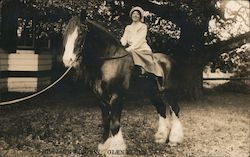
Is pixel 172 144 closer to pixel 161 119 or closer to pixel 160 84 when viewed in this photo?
pixel 161 119

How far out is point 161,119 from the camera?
4945 mm

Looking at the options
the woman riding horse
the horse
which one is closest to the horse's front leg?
the horse

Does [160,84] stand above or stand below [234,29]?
below

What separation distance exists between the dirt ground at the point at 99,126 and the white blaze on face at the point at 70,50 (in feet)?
3.51

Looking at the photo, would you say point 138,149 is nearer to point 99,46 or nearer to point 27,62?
point 99,46

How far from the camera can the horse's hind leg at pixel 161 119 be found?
192 inches

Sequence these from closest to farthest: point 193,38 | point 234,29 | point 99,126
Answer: point 99,126 < point 234,29 < point 193,38

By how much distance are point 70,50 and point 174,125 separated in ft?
6.01

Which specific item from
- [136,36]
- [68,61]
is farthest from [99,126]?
[68,61]

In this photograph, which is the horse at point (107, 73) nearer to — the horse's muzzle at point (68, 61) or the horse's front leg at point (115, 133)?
the horse's front leg at point (115, 133)

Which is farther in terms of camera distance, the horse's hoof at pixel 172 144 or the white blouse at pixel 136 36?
the horse's hoof at pixel 172 144

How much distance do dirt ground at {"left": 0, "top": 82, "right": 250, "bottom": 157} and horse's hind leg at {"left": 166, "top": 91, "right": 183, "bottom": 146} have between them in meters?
0.09

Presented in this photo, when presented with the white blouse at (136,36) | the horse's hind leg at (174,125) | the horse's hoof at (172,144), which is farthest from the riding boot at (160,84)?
the horse's hoof at (172,144)

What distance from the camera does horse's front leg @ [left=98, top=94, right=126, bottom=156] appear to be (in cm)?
417
